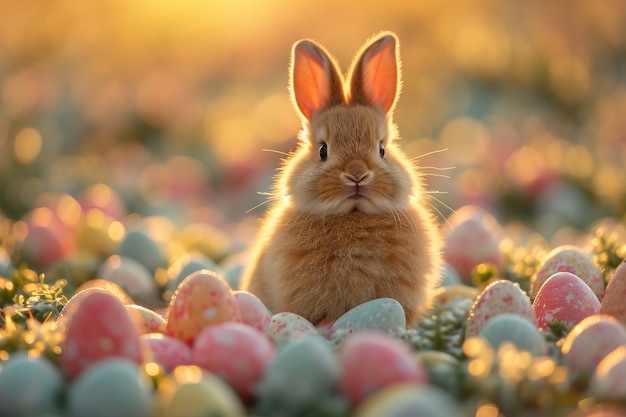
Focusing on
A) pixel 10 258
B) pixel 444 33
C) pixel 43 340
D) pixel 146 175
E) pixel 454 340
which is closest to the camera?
pixel 43 340

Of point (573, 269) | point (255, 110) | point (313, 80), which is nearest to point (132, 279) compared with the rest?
point (313, 80)

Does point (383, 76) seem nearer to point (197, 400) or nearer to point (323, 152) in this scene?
point (323, 152)

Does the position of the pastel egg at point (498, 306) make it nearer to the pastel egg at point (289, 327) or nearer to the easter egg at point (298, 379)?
the pastel egg at point (289, 327)

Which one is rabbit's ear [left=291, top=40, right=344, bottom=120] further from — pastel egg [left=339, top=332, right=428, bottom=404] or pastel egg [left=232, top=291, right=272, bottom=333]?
pastel egg [left=339, top=332, right=428, bottom=404]

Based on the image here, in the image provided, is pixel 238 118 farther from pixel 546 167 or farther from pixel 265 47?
pixel 265 47

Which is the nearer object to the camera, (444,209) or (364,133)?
(364,133)

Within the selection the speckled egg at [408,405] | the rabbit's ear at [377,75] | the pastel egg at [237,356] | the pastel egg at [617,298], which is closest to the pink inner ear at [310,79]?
the rabbit's ear at [377,75]

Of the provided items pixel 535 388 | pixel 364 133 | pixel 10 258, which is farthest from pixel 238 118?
pixel 535 388
